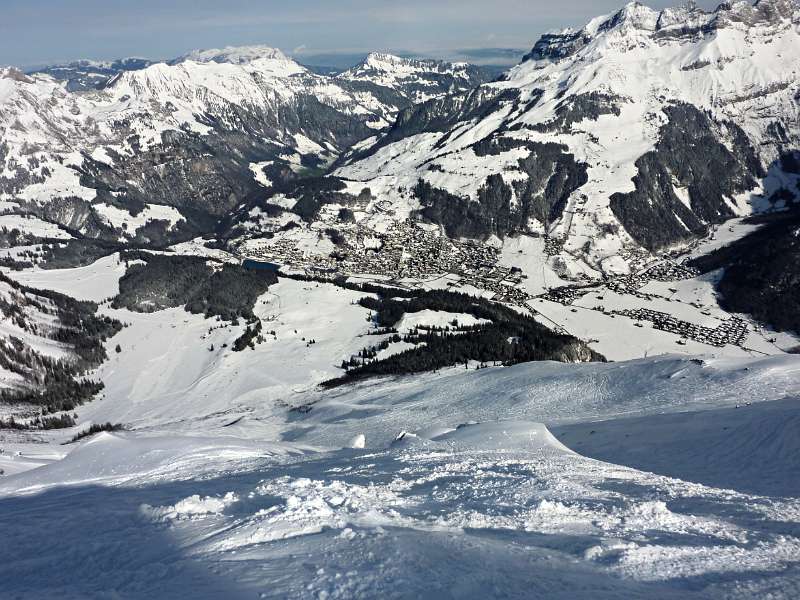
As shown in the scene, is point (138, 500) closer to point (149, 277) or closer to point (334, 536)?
point (334, 536)

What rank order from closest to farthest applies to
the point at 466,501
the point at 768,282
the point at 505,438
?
the point at 466,501, the point at 505,438, the point at 768,282

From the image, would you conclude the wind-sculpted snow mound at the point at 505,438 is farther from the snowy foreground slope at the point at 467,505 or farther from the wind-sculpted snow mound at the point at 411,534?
the wind-sculpted snow mound at the point at 411,534

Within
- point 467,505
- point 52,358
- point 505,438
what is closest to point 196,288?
point 52,358

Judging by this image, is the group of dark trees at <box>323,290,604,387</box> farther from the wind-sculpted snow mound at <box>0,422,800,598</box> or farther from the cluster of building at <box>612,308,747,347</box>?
the wind-sculpted snow mound at <box>0,422,800,598</box>

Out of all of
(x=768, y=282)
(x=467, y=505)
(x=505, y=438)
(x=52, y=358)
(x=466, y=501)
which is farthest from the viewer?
(x=768, y=282)

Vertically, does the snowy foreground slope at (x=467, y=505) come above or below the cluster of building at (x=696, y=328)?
above

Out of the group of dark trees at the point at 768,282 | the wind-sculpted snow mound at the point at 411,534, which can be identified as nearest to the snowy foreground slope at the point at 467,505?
the wind-sculpted snow mound at the point at 411,534

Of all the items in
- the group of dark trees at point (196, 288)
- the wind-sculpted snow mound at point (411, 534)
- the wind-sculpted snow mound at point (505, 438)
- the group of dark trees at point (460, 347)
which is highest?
the group of dark trees at point (196, 288)

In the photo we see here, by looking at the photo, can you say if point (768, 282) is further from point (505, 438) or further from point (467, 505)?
point (467, 505)
